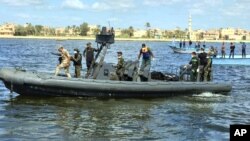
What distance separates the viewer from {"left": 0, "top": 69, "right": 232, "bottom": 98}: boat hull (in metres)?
18.7

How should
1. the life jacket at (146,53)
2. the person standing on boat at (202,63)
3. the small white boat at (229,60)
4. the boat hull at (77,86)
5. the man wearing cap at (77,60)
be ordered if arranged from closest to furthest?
the boat hull at (77,86) < the man wearing cap at (77,60) < the life jacket at (146,53) < the person standing on boat at (202,63) < the small white boat at (229,60)

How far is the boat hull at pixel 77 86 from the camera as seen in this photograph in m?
18.7

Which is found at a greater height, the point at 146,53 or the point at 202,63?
the point at 146,53

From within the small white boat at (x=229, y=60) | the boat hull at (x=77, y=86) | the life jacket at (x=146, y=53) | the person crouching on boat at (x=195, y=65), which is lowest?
the small white boat at (x=229, y=60)

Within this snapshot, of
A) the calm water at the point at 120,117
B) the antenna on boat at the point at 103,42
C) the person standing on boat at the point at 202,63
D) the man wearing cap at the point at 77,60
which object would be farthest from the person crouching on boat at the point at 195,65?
the man wearing cap at the point at 77,60

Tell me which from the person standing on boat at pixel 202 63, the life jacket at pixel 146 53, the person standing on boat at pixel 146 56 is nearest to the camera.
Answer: the person standing on boat at pixel 146 56

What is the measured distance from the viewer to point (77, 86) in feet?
62.7

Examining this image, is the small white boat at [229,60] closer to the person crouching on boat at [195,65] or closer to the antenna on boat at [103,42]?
the person crouching on boat at [195,65]

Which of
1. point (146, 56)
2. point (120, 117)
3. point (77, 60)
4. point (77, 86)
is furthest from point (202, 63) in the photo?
point (120, 117)

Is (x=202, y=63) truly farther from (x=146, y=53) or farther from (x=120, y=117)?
(x=120, y=117)

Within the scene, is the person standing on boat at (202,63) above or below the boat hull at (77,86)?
above

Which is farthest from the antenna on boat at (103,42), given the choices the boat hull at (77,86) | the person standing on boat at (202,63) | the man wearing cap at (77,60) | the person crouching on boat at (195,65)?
the person standing on boat at (202,63)

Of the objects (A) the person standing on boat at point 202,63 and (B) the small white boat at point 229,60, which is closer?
(A) the person standing on boat at point 202,63

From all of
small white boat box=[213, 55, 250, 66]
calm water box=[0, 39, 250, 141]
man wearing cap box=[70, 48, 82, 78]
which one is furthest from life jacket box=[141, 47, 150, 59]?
small white boat box=[213, 55, 250, 66]
